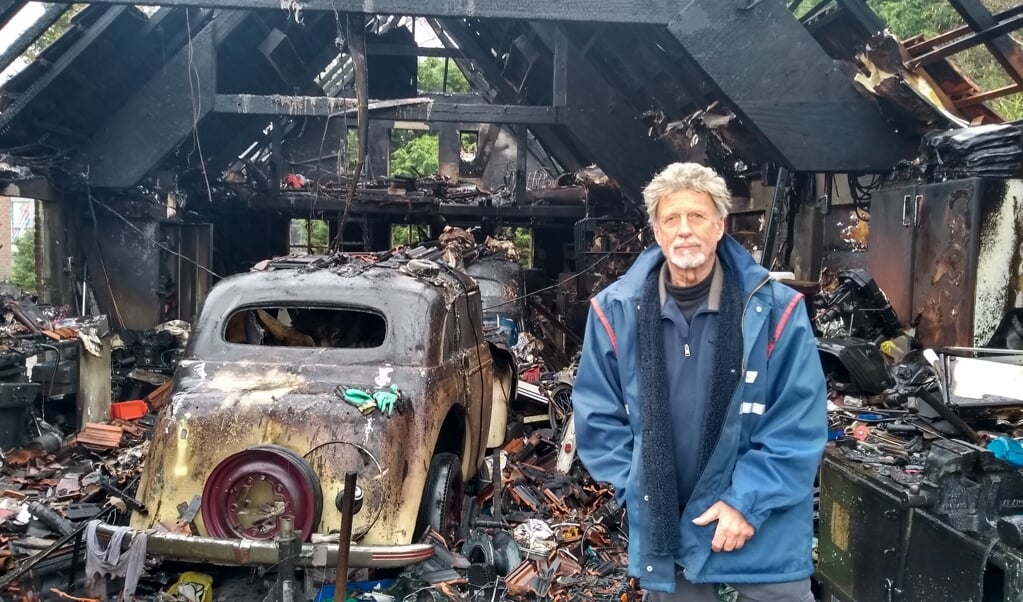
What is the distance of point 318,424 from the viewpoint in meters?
4.15

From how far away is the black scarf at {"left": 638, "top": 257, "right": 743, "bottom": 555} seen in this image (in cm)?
239

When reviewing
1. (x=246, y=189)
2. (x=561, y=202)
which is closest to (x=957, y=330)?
(x=561, y=202)

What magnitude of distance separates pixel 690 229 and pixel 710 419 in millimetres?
635

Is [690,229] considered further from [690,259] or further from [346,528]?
[346,528]

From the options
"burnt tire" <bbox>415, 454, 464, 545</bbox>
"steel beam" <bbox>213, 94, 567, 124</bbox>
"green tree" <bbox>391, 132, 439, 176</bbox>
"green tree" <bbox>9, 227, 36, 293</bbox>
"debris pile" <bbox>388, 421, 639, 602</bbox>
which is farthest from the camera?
"green tree" <bbox>391, 132, 439, 176</bbox>

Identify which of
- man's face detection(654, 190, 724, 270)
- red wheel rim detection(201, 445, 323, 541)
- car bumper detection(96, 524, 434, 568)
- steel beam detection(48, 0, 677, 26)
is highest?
steel beam detection(48, 0, 677, 26)

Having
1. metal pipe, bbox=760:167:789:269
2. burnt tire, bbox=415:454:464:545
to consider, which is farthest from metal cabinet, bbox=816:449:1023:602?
metal pipe, bbox=760:167:789:269

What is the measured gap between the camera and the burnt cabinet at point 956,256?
5.11 meters

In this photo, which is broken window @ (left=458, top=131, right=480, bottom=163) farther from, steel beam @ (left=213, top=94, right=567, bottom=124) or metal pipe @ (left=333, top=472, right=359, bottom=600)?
metal pipe @ (left=333, top=472, right=359, bottom=600)

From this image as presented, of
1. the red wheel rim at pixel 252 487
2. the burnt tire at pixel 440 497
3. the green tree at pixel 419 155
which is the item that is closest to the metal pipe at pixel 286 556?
the red wheel rim at pixel 252 487

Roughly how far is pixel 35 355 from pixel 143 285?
4130 millimetres

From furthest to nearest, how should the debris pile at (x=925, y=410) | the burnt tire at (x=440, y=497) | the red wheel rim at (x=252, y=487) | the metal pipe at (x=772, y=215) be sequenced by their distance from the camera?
1. the metal pipe at (x=772, y=215)
2. the burnt tire at (x=440, y=497)
3. the red wheel rim at (x=252, y=487)
4. the debris pile at (x=925, y=410)

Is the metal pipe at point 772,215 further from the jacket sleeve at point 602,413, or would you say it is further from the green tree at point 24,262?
the green tree at point 24,262

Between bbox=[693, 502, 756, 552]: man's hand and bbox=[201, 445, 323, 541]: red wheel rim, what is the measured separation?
231 centimetres
